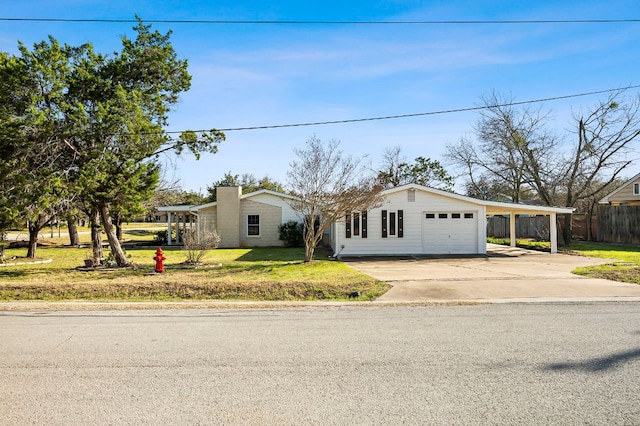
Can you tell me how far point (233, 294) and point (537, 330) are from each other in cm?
698

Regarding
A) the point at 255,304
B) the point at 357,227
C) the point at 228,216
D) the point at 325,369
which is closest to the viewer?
the point at 325,369

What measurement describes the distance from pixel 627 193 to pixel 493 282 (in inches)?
1012

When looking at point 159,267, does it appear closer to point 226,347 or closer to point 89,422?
point 226,347

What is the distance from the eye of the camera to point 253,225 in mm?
31219

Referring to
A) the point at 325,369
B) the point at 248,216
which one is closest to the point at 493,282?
the point at 325,369

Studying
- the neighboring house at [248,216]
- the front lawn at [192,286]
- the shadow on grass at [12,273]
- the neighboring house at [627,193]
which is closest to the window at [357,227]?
the neighboring house at [248,216]

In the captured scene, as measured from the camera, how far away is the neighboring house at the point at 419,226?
2430 centimetres

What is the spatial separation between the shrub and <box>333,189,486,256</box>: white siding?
6.35 meters

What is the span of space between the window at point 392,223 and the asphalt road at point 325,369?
15.5 m

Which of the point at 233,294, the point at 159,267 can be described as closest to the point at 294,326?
the point at 233,294

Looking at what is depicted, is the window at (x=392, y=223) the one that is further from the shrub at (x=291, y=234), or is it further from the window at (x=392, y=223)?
the shrub at (x=291, y=234)

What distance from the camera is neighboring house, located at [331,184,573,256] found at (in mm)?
24297

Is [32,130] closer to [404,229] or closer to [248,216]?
[404,229]

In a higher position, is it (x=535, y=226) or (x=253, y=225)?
(x=253, y=225)
